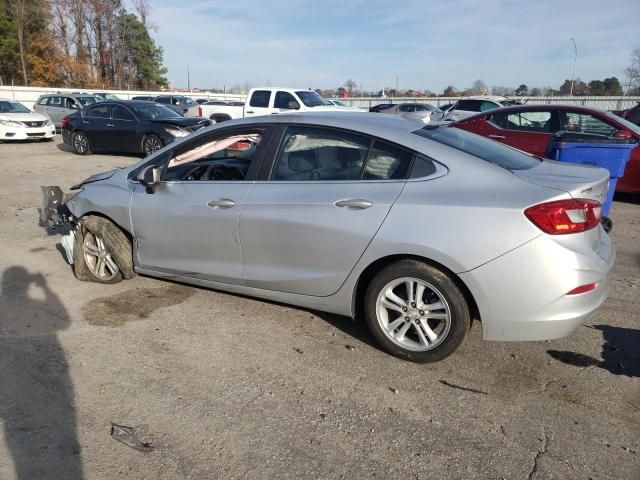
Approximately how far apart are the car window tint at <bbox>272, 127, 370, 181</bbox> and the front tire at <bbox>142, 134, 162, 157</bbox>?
1003cm

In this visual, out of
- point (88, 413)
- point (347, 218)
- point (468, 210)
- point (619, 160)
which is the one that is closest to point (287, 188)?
point (347, 218)

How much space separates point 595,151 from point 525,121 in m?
2.77

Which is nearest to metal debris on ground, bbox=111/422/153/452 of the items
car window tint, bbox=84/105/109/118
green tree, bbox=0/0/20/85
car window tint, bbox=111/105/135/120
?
car window tint, bbox=111/105/135/120

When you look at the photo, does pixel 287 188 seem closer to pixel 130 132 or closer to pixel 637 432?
pixel 637 432

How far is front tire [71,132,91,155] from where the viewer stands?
565 inches

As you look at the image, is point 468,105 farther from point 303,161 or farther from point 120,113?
point 303,161

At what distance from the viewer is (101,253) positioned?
4613 millimetres

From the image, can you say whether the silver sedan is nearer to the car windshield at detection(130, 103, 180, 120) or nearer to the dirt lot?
the dirt lot

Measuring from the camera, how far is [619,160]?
239 inches

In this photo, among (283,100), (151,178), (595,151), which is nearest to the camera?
(151,178)

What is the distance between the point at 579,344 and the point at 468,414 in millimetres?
1312

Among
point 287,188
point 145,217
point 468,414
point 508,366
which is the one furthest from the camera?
point 145,217

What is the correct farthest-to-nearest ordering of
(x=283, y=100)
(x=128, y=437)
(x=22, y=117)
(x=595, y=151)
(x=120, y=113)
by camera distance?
(x=22, y=117), (x=283, y=100), (x=120, y=113), (x=595, y=151), (x=128, y=437)

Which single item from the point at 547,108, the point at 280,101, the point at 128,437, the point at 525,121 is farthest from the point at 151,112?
the point at 128,437
